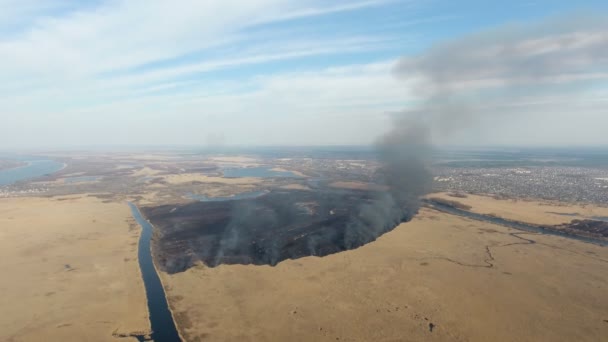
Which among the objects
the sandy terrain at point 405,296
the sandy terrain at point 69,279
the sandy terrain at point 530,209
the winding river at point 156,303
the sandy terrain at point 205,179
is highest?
the sandy terrain at point 530,209

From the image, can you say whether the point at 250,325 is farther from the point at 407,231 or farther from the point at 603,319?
the point at 407,231

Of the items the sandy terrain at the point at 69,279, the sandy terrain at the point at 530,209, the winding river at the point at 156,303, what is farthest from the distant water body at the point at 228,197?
the sandy terrain at the point at 530,209

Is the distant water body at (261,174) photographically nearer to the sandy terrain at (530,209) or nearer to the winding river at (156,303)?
the sandy terrain at (530,209)

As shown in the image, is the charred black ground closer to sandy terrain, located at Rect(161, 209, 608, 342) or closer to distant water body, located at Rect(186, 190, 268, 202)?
sandy terrain, located at Rect(161, 209, 608, 342)

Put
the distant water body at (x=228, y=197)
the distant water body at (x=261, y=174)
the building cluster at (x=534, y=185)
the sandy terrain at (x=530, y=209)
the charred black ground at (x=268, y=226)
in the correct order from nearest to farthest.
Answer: the charred black ground at (x=268, y=226) → the sandy terrain at (x=530, y=209) → the distant water body at (x=228, y=197) → the building cluster at (x=534, y=185) → the distant water body at (x=261, y=174)

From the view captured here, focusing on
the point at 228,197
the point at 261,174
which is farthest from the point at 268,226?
the point at 261,174

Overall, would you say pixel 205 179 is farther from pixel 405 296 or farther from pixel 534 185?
pixel 534 185

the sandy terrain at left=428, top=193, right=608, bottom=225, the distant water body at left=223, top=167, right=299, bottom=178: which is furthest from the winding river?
the distant water body at left=223, top=167, right=299, bottom=178
